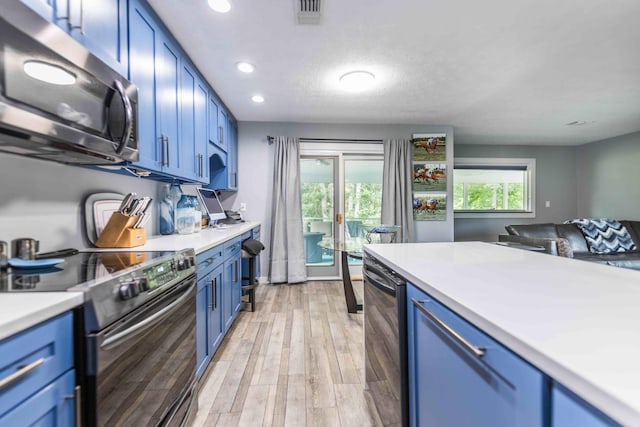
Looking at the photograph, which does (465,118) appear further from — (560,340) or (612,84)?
(560,340)

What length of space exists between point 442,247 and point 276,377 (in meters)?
1.36

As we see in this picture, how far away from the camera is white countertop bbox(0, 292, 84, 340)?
1.82ft

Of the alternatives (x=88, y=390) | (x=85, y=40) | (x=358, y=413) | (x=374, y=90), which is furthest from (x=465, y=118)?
(x=88, y=390)

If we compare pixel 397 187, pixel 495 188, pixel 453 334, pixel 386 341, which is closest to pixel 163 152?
pixel 386 341

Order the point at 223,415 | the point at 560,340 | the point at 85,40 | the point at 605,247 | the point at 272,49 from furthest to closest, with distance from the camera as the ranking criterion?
the point at 605,247 → the point at 272,49 → the point at 223,415 → the point at 85,40 → the point at 560,340

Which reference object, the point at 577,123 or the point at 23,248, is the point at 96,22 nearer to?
the point at 23,248

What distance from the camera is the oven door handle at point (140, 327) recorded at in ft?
2.54

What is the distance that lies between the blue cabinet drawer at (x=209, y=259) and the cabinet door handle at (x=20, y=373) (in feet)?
3.14

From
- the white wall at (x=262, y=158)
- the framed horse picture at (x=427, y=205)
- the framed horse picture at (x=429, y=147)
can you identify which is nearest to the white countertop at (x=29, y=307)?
the white wall at (x=262, y=158)

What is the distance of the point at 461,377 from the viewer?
737 millimetres

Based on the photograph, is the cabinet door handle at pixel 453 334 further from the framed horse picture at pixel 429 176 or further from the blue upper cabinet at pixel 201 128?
the framed horse picture at pixel 429 176

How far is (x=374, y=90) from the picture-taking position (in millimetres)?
2977

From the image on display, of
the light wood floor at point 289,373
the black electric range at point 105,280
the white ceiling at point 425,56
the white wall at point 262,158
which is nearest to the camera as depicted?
the black electric range at point 105,280

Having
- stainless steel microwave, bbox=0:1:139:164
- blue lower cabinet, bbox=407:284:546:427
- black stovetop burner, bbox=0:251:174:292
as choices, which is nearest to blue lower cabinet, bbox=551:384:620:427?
blue lower cabinet, bbox=407:284:546:427
